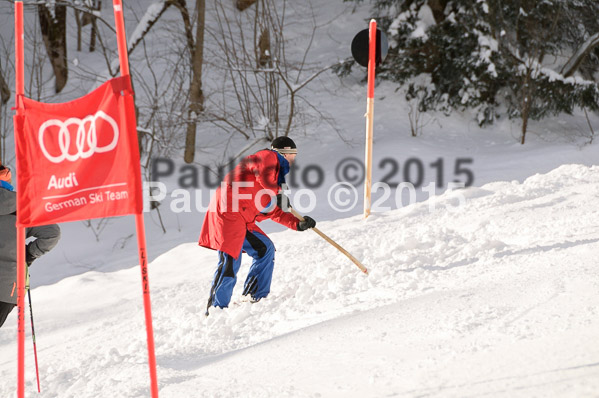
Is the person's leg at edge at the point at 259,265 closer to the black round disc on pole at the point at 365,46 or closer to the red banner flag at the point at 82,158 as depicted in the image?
the red banner flag at the point at 82,158

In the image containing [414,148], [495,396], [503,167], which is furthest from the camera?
[414,148]

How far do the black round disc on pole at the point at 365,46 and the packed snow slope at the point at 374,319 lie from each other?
5.79ft

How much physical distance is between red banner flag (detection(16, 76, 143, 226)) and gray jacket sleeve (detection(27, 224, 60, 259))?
29.2 inches

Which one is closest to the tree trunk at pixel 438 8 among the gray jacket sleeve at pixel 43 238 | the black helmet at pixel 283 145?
the black helmet at pixel 283 145

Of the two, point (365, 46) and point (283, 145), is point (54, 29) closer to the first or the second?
point (365, 46)

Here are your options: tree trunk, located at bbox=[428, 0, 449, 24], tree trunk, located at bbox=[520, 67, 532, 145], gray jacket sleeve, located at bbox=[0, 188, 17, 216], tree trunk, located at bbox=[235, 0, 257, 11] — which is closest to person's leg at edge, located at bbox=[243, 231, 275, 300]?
gray jacket sleeve, located at bbox=[0, 188, 17, 216]

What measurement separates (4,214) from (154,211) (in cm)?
617

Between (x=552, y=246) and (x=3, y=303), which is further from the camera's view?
(x=552, y=246)

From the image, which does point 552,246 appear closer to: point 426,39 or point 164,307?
point 164,307

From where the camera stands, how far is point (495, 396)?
7.18ft

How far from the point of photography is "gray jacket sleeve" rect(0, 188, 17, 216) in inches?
120

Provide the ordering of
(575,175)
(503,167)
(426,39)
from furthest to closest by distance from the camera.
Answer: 1. (426,39)
2. (503,167)
3. (575,175)

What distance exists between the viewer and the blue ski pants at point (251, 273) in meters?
4.18

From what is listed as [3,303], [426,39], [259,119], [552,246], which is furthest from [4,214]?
[426,39]
